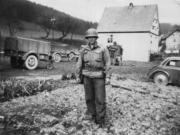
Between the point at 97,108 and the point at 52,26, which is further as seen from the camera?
the point at 52,26

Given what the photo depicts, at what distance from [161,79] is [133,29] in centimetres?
2358

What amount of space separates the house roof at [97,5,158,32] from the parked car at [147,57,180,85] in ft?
74.1

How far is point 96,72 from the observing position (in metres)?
4.96

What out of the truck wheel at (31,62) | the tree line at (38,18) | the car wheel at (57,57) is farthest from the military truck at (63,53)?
the tree line at (38,18)

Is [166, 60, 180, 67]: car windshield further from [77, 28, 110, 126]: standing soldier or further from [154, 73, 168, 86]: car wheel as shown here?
[77, 28, 110, 126]: standing soldier

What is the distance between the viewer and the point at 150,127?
209 inches

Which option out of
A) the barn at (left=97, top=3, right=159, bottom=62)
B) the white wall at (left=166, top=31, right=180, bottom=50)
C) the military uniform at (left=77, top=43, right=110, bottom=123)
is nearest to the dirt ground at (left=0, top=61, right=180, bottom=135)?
the military uniform at (left=77, top=43, right=110, bottom=123)

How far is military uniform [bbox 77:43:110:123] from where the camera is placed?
496 centimetres

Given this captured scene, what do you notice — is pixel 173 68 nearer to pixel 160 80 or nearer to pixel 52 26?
pixel 160 80

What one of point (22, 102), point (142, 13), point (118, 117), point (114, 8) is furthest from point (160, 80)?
point (114, 8)

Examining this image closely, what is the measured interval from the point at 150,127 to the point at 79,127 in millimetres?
1600

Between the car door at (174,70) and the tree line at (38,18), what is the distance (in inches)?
1063

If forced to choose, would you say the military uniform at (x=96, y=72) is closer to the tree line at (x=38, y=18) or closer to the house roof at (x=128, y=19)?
the house roof at (x=128, y=19)

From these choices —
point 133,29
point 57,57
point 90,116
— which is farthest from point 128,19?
point 90,116
